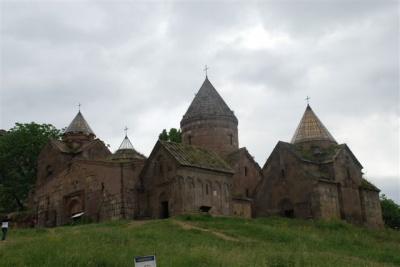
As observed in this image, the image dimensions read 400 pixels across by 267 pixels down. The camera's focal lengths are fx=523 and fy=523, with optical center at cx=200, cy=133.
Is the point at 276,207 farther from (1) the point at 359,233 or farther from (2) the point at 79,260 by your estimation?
(2) the point at 79,260

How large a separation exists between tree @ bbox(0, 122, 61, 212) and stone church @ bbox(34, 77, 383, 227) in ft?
20.1

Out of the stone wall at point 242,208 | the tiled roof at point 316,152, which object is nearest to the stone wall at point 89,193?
the stone wall at point 242,208

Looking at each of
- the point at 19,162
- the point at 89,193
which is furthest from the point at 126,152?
the point at 19,162

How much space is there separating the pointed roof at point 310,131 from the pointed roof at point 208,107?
493 centimetres

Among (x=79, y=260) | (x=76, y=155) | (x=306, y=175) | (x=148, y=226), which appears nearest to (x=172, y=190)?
(x=148, y=226)

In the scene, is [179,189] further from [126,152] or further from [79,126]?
[79,126]

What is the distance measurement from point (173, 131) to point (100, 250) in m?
32.6

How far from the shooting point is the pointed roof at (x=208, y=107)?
37.1 metres

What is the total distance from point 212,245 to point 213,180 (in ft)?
42.1

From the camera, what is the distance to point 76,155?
129 feet

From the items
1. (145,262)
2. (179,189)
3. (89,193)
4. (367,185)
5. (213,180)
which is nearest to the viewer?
(145,262)

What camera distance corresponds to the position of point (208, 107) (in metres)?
37.4

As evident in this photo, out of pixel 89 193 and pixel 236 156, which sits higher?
pixel 236 156

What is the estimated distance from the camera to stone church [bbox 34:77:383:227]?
99.2 feet
